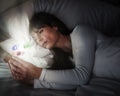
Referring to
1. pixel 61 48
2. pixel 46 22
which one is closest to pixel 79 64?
pixel 61 48

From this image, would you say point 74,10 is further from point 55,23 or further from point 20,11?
point 20,11

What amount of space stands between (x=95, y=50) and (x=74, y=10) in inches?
6.6

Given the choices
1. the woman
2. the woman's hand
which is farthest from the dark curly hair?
the woman's hand

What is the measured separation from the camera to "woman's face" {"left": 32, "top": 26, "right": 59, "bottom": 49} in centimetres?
91

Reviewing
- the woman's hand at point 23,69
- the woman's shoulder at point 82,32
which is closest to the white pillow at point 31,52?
the woman's hand at point 23,69

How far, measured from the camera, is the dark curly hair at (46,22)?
36.1 inches

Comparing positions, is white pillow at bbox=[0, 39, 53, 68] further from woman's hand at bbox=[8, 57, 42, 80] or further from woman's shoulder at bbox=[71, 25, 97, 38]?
woman's shoulder at bbox=[71, 25, 97, 38]

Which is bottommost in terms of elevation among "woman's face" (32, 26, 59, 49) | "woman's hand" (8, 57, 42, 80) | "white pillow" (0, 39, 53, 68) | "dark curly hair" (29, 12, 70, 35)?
"woman's hand" (8, 57, 42, 80)

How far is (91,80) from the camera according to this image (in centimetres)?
93

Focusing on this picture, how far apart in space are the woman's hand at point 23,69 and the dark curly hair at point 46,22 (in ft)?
0.41

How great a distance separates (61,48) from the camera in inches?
36.9

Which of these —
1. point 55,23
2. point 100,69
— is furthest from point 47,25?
point 100,69

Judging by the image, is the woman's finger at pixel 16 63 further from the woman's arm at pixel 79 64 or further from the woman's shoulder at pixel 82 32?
the woman's shoulder at pixel 82 32

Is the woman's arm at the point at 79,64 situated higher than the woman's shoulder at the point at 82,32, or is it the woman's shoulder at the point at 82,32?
the woman's shoulder at the point at 82,32
